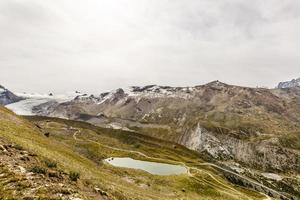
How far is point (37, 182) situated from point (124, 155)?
146413mm

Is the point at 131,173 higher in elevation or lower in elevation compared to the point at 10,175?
lower

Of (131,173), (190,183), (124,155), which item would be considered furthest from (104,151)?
(131,173)

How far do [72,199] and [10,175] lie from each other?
4.49 meters

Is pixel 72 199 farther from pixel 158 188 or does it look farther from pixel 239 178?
pixel 239 178

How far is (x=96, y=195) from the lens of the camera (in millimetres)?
23656

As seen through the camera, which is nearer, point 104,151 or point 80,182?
point 80,182

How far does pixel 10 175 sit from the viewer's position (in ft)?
66.7

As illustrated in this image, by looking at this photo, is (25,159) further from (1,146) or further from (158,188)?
(158,188)

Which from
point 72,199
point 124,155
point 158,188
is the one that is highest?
point 72,199

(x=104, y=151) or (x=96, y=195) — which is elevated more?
(x=96, y=195)

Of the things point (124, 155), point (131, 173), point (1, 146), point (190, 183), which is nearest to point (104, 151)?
point (124, 155)

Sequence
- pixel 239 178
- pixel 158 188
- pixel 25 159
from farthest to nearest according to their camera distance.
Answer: pixel 239 178
pixel 158 188
pixel 25 159

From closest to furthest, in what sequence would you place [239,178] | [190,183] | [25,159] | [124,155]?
[25,159]
[190,183]
[124,155]
[239,178]

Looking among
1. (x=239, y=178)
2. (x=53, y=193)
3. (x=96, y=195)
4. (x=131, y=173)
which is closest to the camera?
(x=53, y=193)
